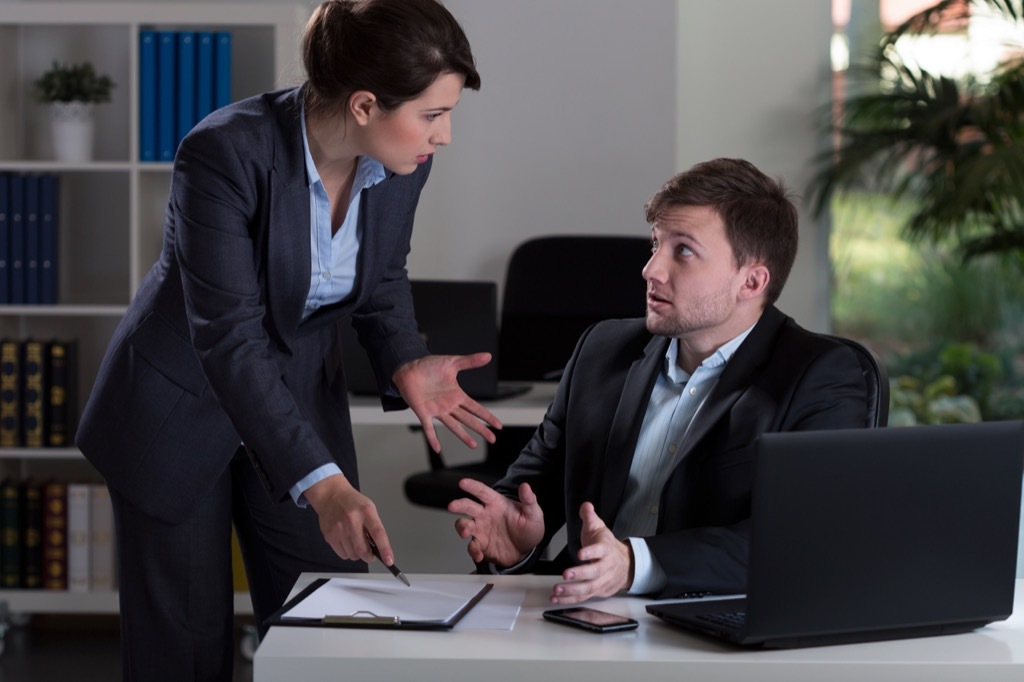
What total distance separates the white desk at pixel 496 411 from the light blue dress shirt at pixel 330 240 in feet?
4.09

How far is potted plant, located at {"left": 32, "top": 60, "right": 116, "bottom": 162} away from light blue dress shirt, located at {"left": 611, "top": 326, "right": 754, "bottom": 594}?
2.74m

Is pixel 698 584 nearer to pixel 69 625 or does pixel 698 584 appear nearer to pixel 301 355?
pixel 301 355

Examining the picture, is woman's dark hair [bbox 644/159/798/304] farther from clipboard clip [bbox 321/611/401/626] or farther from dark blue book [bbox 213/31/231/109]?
dark blue book [bbox 213/31/231/109]

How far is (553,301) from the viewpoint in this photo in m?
3.97

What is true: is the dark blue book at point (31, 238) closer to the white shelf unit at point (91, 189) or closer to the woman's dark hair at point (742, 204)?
the white shelf unit at point (91, 189)

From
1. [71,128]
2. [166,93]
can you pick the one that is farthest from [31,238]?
[166,93]

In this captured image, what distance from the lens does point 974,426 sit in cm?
135

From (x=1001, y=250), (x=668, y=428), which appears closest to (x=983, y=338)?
(x=1001, y=250)

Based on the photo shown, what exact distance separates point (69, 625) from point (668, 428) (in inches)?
115

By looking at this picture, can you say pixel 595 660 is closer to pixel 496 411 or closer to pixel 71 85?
pixel 496 411

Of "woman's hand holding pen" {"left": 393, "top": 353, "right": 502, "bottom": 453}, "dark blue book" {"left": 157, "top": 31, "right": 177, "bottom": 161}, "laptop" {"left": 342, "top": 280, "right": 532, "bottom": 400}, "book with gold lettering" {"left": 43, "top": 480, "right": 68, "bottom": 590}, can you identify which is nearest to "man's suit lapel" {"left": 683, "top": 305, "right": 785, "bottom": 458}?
"woman's hand holding pen" {"left": 393, "top": 353, "right": 502, "bottom": 453}

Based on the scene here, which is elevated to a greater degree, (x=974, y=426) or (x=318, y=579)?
(x=974, y=426)

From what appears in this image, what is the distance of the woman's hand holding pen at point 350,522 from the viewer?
4.77ft

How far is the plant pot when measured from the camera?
407 centimetres
